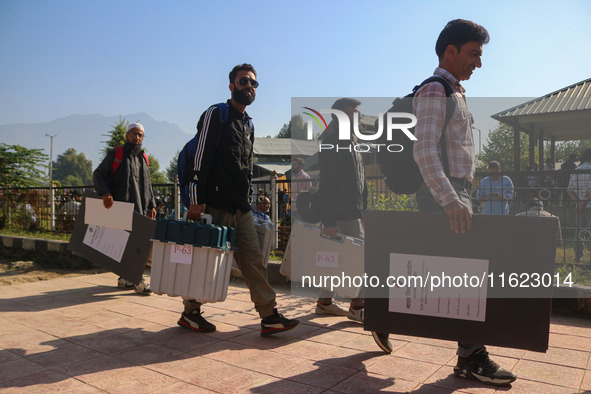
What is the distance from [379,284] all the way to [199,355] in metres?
1.42

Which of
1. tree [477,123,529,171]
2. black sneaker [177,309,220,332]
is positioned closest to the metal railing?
black sneaker [177,309,220,332]

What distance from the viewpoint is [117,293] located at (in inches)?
219

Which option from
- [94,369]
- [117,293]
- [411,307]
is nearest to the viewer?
[411,307]

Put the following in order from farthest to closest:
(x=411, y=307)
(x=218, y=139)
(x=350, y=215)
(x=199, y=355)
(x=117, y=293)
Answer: (x=117, y=293) < (x=350, y=215) < (x=218, y=139) < (x=199, y=355) < (x=411, y=307)

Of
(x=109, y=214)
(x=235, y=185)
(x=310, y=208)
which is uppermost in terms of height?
(x=235, y=185)

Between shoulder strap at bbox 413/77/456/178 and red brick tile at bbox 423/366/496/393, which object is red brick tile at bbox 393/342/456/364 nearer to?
red brick tile at bbox 423/366/496/393

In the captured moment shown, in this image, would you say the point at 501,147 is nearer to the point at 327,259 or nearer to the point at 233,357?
the point at 327,259

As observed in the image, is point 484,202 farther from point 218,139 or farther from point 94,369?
point 94,369

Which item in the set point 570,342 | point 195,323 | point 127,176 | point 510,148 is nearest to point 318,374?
point 195,323

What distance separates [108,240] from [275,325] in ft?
7.95

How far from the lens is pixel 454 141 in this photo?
9.13ft

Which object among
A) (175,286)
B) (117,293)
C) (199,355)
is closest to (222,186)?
(175,286)

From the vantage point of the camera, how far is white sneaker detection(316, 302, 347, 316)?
176 inches

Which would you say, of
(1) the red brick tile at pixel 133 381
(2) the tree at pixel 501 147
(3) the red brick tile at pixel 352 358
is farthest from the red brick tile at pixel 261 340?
(2) the tree at pixel 501 147
